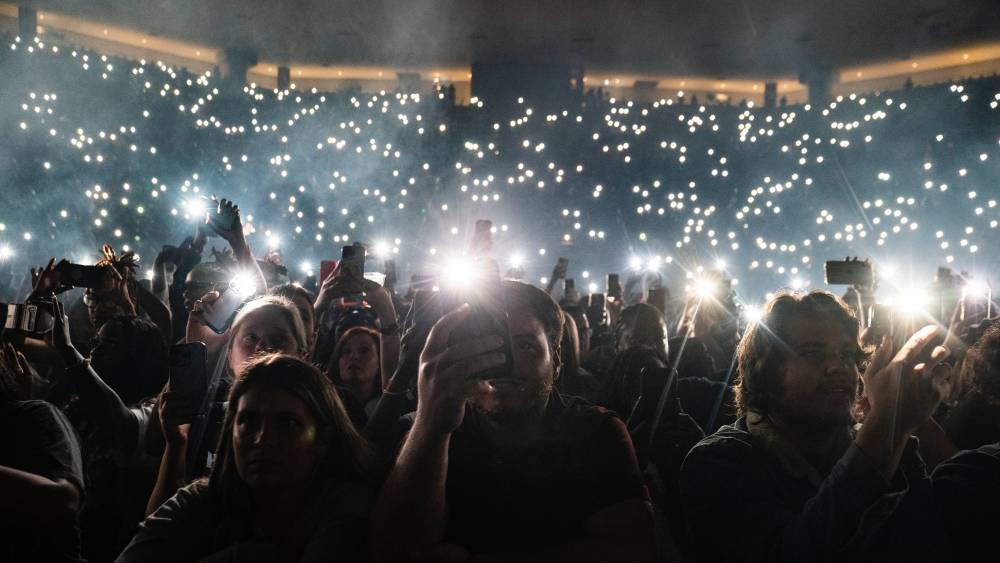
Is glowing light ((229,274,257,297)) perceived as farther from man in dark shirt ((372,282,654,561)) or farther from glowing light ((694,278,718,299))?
glowing light ((694,278,718,299))

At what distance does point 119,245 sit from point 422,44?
15.0 m

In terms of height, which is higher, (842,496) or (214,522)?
(842,496)

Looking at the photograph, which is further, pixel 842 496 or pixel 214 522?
pixel 214 522

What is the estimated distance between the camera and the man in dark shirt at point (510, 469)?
1978 millimetres

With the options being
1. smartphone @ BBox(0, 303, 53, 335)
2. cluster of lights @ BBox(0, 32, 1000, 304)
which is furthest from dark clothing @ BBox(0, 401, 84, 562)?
cluster of lights @ BBox(0, 32, 1000, 304)

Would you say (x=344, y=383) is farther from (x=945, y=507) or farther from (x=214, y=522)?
(x=945, y=507)

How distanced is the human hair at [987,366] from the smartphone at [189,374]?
3576 millimetres

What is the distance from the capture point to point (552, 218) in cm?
2834

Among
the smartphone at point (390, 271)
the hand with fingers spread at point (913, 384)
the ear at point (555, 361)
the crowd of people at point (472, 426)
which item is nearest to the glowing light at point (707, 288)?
the crowd of people at point (472, 426)

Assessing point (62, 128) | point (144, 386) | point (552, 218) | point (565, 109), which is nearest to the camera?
point (144, 386)

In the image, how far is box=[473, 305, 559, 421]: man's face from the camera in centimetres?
245

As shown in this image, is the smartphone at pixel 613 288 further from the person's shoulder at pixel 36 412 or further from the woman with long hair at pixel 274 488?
the person's shoulder at pixel 36 412

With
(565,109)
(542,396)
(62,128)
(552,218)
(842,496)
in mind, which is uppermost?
(565,109)

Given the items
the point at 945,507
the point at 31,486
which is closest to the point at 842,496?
the point at 945,507
